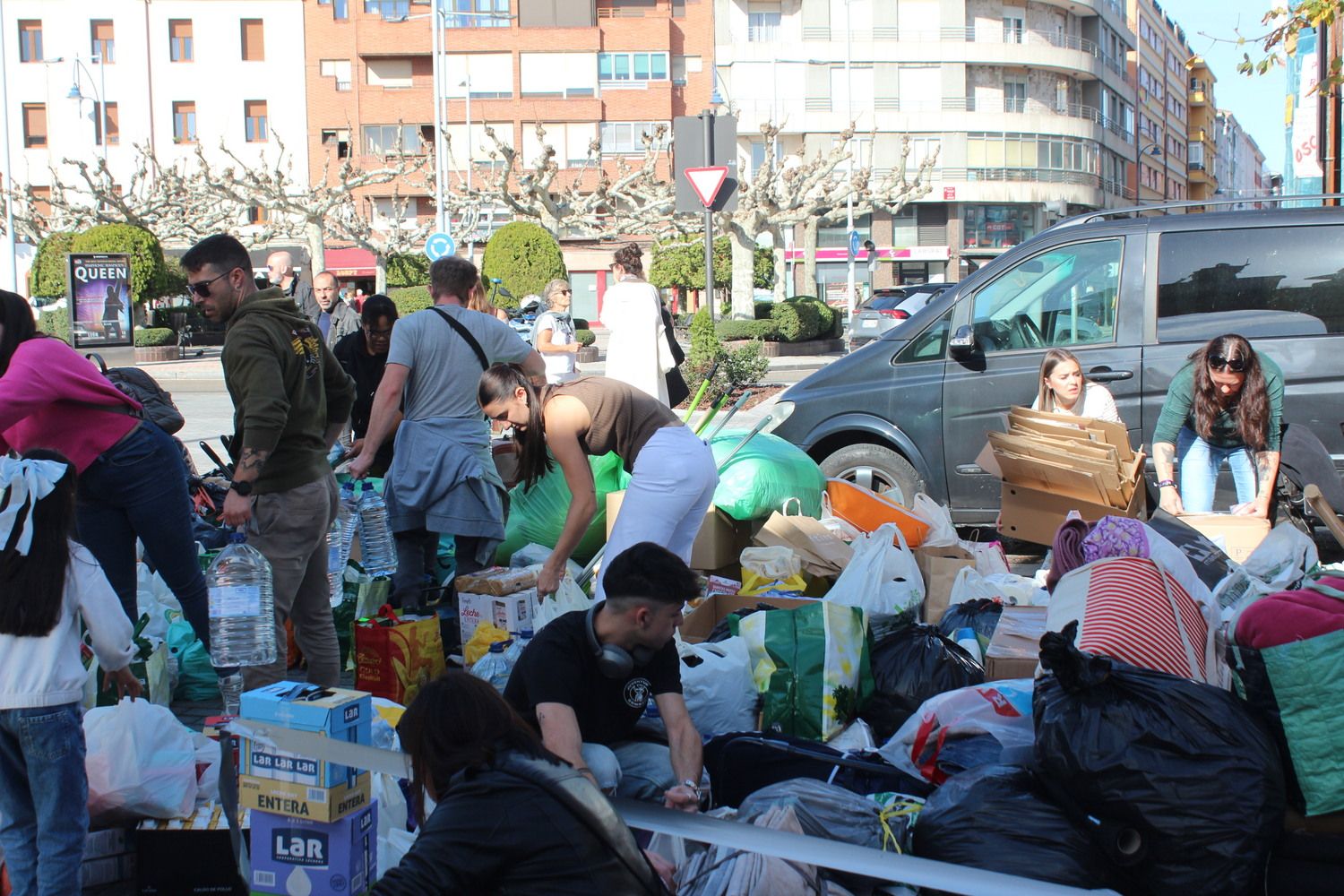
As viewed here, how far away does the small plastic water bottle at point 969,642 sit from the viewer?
16.2 ft

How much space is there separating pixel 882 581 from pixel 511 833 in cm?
338

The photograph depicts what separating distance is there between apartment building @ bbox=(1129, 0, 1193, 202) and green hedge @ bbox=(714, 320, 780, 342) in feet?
208

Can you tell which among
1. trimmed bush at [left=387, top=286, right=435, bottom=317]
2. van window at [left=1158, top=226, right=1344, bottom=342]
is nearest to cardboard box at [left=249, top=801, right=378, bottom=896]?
van window at [left=1158, top=226, right=1344, bottom=342]

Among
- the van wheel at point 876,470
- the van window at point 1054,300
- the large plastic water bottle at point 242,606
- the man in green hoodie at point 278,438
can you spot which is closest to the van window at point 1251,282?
the van window at point 1054,300

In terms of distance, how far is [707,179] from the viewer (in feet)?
39.1

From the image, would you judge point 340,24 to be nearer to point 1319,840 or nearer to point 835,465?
point 835,465

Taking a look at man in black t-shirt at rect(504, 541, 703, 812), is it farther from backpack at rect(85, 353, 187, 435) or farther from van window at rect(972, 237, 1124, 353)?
van window at rect(972, 237, 1124, 353)

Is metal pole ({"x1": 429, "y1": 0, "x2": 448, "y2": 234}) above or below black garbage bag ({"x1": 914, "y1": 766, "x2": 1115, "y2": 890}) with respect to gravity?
above

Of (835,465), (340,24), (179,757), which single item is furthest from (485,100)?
(179,757)

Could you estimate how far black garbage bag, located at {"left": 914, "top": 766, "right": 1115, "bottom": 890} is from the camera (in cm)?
318

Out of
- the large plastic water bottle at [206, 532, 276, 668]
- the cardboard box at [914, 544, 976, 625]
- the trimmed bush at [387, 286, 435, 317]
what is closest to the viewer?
the large plastic water bottle at [206, 532, 276, 668]

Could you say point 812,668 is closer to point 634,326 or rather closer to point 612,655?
point 612,655

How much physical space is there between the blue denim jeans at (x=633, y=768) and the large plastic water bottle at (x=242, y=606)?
1.74 meters

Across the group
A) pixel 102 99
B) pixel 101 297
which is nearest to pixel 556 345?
pixel 101 297
